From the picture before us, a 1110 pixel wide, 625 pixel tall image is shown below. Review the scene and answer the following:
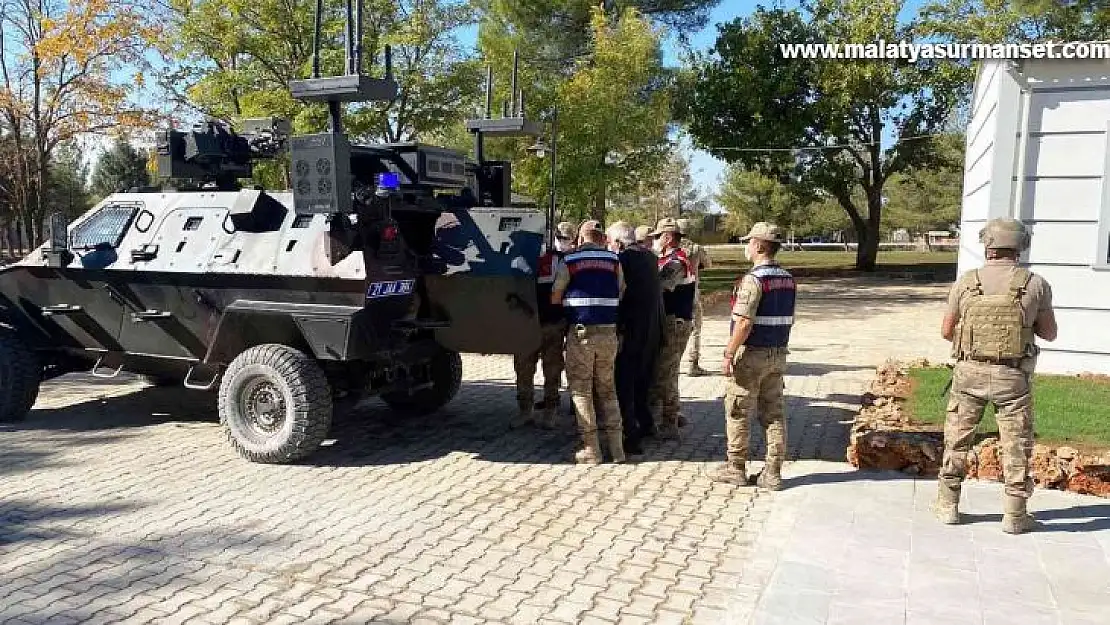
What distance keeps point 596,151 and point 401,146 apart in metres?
14.3

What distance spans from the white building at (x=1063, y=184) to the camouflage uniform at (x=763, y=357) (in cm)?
457

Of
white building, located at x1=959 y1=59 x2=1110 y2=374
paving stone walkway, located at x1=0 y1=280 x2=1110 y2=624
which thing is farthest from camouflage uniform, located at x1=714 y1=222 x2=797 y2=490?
white building, located at x1=959 y1=59 x2=1110 y2=374

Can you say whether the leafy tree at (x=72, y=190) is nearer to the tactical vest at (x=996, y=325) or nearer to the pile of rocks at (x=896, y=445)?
the pile of rocks at (x=896, y=445)

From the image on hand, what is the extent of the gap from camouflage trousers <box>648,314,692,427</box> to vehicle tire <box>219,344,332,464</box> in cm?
264

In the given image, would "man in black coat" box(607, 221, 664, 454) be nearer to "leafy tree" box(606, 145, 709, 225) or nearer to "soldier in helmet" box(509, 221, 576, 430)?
"soldier in helmet" box(509, 221, 576, 430)

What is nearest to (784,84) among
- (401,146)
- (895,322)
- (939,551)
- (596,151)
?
(596,151)

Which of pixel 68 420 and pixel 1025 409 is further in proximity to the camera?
pixel 68 420

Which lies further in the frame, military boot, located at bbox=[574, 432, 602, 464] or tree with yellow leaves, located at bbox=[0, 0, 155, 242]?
tree with yellow leaves, located at bbox=[0, 0, 155, 242]

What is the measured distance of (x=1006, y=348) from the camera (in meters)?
4.55

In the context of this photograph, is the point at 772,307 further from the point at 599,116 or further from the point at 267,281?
the point at 599,116

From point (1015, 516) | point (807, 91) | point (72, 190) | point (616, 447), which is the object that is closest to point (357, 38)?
point (616, 447)

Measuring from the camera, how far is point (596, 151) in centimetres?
2048

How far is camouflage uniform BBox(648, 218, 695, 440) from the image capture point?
7.14 meters

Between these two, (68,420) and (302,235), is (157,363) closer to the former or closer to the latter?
(68,420)
